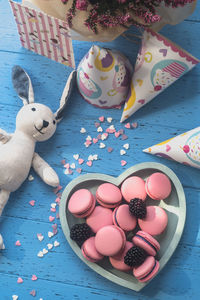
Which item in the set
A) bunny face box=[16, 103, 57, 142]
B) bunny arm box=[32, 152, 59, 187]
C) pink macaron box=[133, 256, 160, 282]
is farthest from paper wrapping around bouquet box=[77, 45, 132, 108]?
pink macaron box=[133, 256, 160, 282]

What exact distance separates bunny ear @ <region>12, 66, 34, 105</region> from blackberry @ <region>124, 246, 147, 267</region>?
0.55 metres

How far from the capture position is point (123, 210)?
1029mm

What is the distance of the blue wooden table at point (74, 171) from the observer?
3.48ft

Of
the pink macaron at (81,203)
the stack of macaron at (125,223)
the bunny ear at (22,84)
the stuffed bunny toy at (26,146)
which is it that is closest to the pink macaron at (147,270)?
the stack of macaron at (125,223)

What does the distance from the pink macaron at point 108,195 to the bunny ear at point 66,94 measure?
0.88ft

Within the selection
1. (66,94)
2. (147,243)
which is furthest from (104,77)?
(147,243)

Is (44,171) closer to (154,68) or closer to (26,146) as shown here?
(26,146)

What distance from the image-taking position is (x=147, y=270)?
→ 37.9 inches

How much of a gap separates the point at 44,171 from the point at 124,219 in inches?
11.2

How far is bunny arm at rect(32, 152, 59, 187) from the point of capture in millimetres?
1080

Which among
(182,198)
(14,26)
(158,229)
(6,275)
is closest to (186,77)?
(182,198)

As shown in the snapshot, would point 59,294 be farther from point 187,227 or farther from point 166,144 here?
point 166,144

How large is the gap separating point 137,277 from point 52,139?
1.64ft

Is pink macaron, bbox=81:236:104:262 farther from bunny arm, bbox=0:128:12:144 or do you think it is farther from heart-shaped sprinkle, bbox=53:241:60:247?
bunny arm, bbox=0:128:12:144
